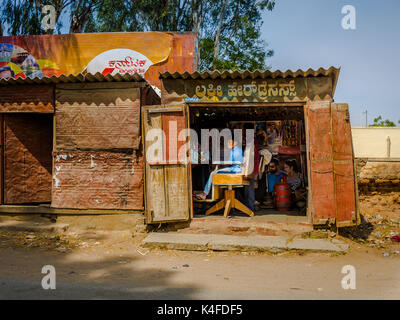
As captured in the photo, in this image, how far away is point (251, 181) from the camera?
299 inches

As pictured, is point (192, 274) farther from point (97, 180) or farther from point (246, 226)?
point (97, 180)

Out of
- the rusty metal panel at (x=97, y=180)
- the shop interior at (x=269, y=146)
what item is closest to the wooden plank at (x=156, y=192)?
the rusty metal panel at (x=97, y=180)

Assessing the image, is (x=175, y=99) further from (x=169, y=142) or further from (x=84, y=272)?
(x=84, y=272)

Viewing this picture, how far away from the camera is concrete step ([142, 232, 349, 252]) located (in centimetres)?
578

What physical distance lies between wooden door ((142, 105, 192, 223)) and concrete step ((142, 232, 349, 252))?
489mm

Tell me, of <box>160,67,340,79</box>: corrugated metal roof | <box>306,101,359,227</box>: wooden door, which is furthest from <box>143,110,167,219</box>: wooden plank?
<box>306,101,359,227</box>: wooden door

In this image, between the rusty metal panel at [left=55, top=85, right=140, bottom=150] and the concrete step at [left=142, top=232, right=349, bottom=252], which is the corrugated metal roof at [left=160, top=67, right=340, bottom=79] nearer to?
the rusty metal panel at [left=55, top=85, right=140, bottom=150]

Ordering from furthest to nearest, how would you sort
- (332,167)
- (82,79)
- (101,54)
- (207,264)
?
1. (101,54)
2. (82,79)
3. (332,167)
4. (207,264)

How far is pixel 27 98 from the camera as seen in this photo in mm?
7074

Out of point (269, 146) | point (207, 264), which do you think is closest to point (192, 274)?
point (207, 264)

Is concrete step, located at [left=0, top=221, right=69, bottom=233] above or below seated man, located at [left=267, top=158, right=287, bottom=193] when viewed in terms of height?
below

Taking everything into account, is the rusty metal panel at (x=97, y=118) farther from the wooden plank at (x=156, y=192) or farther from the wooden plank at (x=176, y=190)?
the wooden plank at (x=176, y=190)

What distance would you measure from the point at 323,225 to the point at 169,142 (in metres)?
3.28

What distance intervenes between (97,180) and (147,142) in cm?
132
